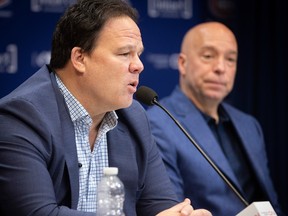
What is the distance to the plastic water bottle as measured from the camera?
173 cm

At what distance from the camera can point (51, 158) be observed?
195cm

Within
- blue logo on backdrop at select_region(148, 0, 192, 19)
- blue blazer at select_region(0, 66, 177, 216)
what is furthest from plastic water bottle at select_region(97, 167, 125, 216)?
blue logo on backdrop at select_region(148, 0, 192, 19)

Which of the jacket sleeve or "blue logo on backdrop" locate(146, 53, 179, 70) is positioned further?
"blue logo on backdrop" locate(146, 53, 179, 70)

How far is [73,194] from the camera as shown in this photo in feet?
6.55

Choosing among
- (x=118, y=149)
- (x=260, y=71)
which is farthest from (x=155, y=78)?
(x=118, y=149)

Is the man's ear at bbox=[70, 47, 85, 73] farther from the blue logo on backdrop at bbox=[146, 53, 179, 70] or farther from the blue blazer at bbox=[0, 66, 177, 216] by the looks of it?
the blue logo on backdrop at bbox=[146, 53, 179, 70]

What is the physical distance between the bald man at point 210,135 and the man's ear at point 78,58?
0.96m

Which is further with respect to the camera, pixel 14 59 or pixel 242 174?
pixel 14 59

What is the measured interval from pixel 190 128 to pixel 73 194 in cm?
128

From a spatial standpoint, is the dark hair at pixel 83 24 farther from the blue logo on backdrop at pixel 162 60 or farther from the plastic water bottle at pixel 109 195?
the blue logo on backdrop at pixel 162 60

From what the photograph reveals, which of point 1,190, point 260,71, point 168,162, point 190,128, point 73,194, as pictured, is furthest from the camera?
point 260,71

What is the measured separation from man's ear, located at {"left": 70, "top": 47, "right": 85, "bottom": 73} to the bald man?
0.96 metres

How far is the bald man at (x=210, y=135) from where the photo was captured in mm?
3008

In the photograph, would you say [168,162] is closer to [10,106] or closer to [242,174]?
[242,174]
